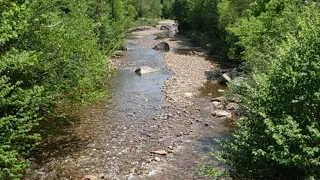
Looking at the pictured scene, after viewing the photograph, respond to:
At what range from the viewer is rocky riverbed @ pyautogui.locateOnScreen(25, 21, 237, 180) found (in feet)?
53.3

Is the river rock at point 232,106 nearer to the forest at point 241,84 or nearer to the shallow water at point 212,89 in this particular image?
the shallow water at point 212,89

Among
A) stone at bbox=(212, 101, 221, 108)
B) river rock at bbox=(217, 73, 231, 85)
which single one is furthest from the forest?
river rock at bbox=(217, 73, 231, 85)

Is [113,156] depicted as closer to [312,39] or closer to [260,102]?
[260,102]

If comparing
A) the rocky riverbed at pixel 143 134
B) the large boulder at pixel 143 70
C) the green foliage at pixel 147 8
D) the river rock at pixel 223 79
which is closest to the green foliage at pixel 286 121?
the rocky riverbed at pixel 143 134

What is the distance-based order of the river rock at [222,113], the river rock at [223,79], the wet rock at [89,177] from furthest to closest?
the river rock at [223,79] → the river rock at [222,113] → the wet rock at [89,177]

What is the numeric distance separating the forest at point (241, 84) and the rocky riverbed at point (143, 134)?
190 cm

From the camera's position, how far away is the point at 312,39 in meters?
10.5

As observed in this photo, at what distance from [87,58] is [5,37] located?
9726 millimetres

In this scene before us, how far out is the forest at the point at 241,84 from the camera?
9.62m

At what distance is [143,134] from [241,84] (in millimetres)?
6411

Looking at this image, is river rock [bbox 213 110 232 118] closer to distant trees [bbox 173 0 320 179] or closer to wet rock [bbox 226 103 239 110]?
wet rock [bbox 226 103 239 110]

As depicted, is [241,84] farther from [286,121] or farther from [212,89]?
[212,89]

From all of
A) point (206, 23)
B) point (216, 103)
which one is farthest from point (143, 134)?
point (206, 23)

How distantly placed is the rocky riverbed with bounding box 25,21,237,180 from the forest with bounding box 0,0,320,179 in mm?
1901
